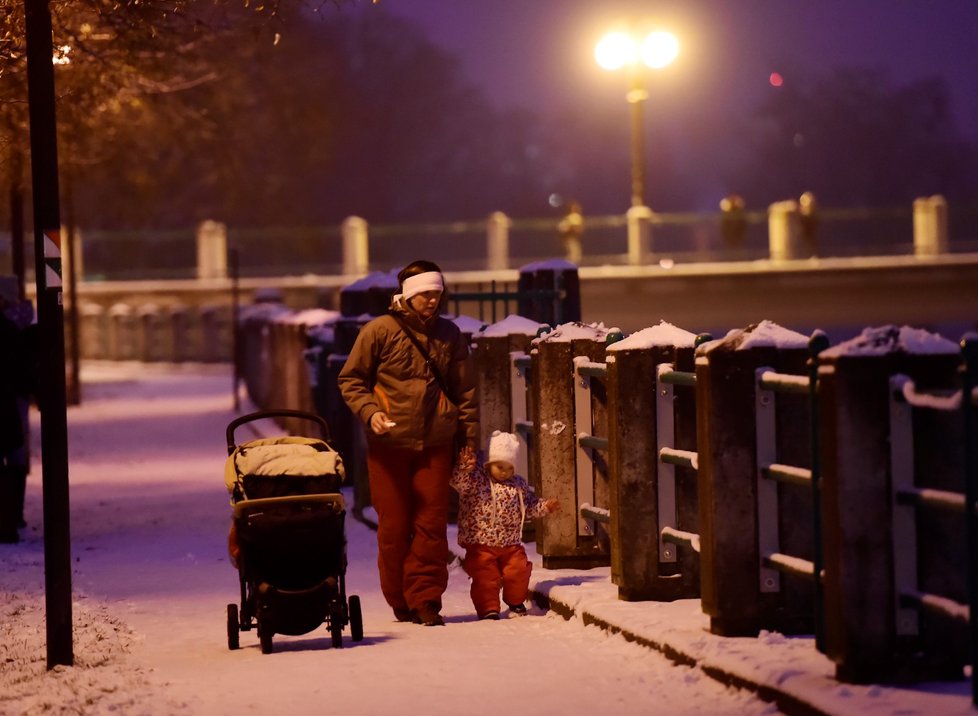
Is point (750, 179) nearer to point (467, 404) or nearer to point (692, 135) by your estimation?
point (692, 135)

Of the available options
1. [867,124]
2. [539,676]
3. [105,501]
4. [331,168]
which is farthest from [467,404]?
[867,124]

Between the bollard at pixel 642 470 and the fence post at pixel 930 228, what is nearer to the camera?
the bollard at pixel 642 470

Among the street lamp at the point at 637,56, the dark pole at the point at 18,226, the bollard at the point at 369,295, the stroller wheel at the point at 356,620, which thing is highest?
the street lamp at the point at 637,56

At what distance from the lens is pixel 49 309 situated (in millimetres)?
9094

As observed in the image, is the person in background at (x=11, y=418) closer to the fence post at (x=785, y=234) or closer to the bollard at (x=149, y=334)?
the fence post at (x=785, y=234)

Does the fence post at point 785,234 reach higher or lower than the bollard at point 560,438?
higher

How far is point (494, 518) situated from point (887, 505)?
339 centimetres

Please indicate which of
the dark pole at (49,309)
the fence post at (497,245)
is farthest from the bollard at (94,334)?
the dark pole at (49,309)

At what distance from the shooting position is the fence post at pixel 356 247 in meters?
49.8

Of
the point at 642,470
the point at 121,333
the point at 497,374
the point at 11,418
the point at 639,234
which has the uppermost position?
the point at 639,234

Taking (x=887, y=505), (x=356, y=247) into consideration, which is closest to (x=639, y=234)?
(x=356, y=247)

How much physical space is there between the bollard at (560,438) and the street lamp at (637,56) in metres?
24.9

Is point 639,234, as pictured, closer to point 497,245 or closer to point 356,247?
point 497,245

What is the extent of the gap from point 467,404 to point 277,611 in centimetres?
163
